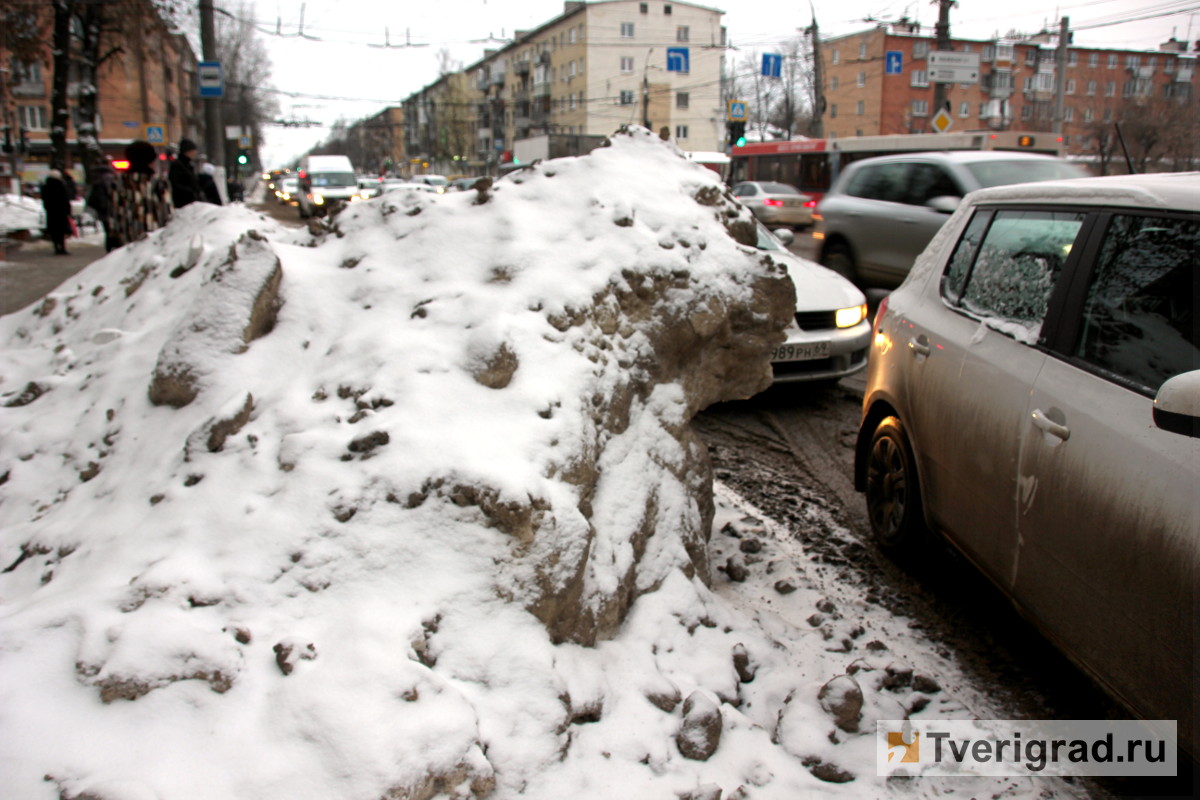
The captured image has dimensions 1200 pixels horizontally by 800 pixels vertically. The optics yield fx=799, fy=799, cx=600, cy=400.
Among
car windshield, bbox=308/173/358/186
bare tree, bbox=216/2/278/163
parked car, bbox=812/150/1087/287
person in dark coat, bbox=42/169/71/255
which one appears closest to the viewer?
parked car, bbox=812/150/1087/287

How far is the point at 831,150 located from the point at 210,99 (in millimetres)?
18161

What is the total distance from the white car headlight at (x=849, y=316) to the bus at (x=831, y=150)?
13834 mm

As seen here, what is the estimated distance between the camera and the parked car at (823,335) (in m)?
6.16

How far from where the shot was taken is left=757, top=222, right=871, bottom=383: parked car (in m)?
6.16

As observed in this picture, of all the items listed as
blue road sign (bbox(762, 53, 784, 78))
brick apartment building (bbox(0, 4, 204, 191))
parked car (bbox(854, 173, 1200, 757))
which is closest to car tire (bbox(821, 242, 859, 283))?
parked car (bbox(854, 173, 1200, 757))

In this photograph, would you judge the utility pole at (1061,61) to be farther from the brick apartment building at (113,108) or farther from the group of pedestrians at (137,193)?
the brick apartment building at (113,108)

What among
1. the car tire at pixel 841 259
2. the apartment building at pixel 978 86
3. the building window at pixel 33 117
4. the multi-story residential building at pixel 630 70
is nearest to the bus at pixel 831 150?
the car tire at pixel 841 259

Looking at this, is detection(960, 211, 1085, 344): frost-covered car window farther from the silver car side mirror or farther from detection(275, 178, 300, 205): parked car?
detection(275, 178, 300, 205): parked car

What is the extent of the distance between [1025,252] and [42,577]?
3.57 m

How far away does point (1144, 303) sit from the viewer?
2.38 meters

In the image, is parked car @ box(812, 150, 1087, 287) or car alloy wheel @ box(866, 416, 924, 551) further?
parked car @ box(812, 150, 1087, 287)

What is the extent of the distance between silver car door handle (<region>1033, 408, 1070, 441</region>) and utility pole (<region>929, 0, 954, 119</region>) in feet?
76.1

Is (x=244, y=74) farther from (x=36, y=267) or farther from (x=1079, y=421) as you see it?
(x=1079, y=421)

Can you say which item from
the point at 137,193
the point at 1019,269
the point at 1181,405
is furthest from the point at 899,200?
the point at 137,193
